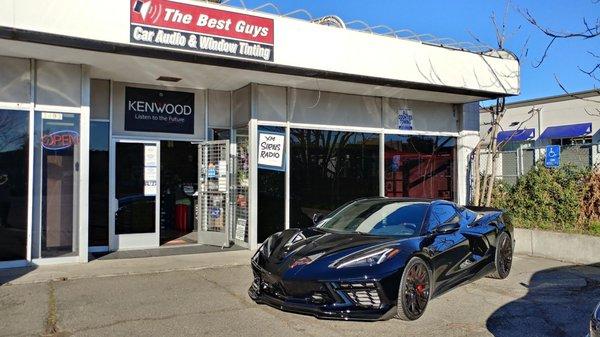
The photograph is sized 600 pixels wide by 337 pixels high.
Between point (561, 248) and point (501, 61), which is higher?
point (501, 61)

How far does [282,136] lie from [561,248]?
6091mm

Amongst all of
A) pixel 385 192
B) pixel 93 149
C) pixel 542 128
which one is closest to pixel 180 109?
pixel 93 149

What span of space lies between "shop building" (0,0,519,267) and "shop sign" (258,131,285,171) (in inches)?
1.2

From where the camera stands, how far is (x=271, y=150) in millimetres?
10883

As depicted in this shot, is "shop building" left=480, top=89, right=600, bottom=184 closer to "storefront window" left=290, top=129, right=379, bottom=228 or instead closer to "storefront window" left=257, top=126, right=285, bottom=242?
"storefront window" left=290, top=129, right=379, bottom=228

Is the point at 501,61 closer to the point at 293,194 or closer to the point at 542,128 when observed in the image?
the point at 293,194

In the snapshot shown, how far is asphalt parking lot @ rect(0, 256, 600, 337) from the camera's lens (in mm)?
5297

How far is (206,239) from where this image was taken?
11.0 metres

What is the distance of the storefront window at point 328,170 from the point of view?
37.1 ft

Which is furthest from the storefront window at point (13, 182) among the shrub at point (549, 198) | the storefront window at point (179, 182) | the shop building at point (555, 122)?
the shop building at point (555, 122)

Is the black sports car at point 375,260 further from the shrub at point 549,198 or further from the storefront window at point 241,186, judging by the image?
the shrub at point 549,198

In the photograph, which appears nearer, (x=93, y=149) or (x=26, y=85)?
(x=26, y=85)

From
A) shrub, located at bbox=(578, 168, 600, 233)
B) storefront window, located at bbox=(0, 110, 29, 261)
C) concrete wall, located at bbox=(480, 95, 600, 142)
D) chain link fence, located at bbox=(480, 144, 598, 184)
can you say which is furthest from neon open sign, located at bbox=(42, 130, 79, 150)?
concrete wall, located at bbox=(480, 95, 600, 142)

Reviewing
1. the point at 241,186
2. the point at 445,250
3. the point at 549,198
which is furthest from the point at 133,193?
the point at 549,198
